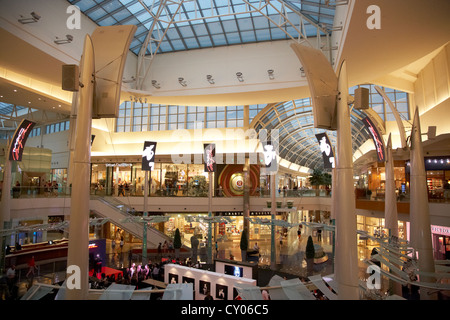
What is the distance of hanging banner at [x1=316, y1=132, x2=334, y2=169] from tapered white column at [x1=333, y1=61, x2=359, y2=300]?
36.5 feet

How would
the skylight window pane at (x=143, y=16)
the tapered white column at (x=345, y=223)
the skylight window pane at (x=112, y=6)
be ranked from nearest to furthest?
the tapered white column at (x=345, y=223)
the skylight window pane at (x=112, y=6)
the skylight window pane at (x=143, y=16)

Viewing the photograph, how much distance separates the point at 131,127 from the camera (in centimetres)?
3731

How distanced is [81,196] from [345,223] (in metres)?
5.54

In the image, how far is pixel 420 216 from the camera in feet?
36.6

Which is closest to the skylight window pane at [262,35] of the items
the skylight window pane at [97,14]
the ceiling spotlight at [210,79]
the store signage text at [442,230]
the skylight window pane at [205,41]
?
the skylight window pane at [205,41]

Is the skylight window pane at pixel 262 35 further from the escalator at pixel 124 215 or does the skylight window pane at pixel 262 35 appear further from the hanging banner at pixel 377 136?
the escalator at pixel 124 215

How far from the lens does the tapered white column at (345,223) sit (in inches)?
248

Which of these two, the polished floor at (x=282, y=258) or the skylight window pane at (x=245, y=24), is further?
the skylight window pane at (x=245, y=24)

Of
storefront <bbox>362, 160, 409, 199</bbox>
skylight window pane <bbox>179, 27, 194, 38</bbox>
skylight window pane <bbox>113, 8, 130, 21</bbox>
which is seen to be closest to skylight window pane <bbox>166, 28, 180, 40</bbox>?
skylight window pane <bbox>179, 27, 194, 38</bbox>

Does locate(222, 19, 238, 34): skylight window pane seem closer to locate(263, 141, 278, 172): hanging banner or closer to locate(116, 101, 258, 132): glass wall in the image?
locate(263, 141, 278, 172): hanging banner

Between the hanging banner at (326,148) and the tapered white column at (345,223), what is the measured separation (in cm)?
1114

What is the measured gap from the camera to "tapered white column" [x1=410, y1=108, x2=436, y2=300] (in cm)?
1081
